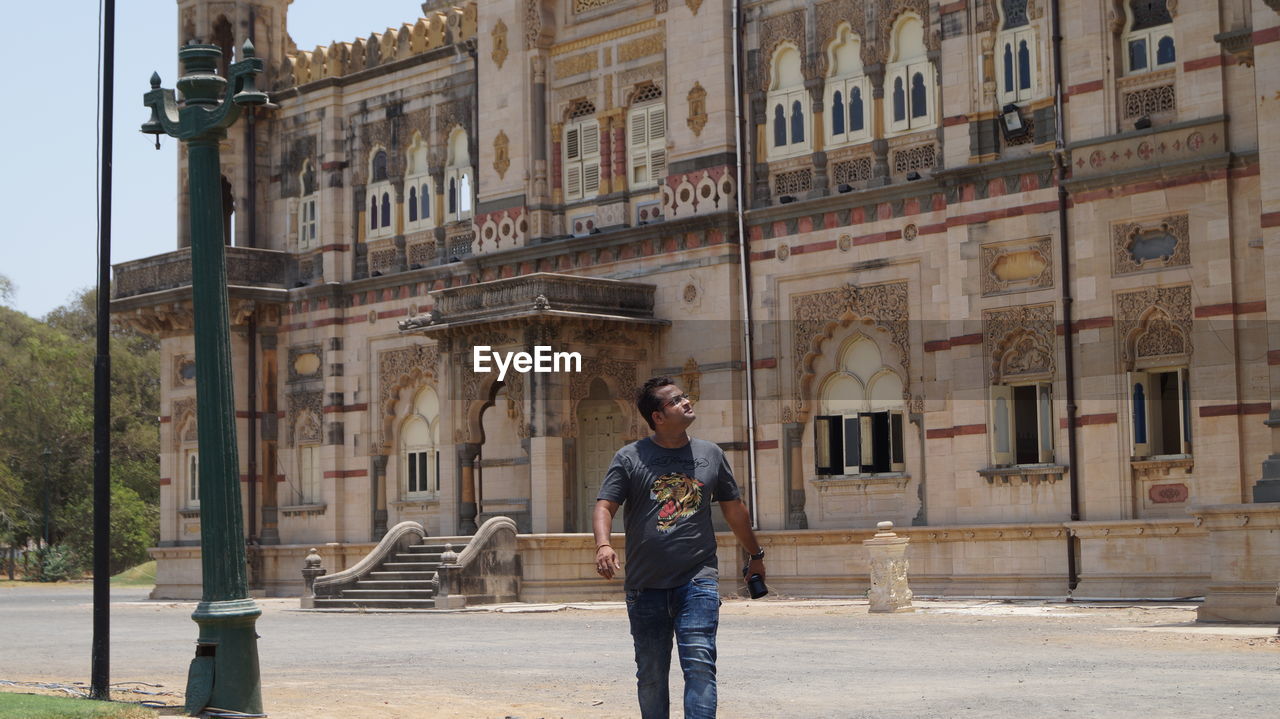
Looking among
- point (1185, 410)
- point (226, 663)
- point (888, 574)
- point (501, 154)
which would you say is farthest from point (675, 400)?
point (501, 154)

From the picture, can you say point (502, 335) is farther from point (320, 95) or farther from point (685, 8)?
point (320, 95)

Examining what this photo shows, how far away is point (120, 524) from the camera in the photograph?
61281 mm

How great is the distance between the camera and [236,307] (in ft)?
124

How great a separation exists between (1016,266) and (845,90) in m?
4.94

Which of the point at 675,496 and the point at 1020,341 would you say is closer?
the point at 675,496

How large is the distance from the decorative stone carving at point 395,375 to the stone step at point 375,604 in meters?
7.09

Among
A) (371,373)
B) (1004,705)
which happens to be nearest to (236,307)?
(371,373)

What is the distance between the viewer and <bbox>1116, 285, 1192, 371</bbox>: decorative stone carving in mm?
24141

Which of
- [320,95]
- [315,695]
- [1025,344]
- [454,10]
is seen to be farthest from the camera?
[320,95]

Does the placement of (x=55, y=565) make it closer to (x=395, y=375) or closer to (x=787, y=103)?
(x=395, y=375)

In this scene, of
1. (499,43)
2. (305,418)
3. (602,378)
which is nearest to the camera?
(602,378)

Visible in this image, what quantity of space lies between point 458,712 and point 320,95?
92.1 ft

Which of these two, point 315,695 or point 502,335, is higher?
point 502,335

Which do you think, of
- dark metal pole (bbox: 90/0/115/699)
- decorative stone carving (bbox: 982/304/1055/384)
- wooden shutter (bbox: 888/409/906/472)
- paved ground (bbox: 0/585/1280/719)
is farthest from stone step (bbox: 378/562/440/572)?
dark metal pole (bbox: 90/0/115/699)
